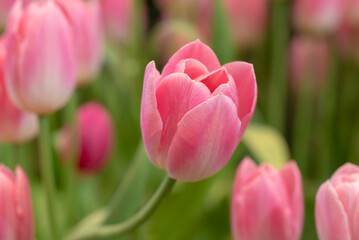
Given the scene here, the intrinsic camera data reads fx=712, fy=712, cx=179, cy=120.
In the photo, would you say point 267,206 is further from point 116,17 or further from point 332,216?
point 116,17

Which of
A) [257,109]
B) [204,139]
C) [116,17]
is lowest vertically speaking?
[257,109]

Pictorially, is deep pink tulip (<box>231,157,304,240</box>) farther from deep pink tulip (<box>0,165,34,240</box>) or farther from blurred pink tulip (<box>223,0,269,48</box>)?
blurred pink tulip (<box>223,0,269,48</box>)

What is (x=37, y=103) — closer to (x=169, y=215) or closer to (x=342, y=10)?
(x=169, y=215)

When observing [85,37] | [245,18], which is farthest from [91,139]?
[245,18]

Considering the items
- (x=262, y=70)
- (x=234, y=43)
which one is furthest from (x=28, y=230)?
(x=262, y=70)

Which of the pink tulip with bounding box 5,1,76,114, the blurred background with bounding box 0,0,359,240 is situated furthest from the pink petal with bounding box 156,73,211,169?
the blurred background with bounding box 0,0,359,240

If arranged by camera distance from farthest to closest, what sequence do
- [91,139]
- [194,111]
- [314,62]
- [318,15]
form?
[314,62], [318,15], [91,139], [194,111]

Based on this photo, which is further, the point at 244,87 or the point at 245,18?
the point at 245,18
